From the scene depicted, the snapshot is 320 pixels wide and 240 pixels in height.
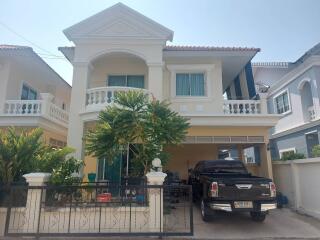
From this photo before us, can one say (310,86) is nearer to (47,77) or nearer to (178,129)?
(178,129)

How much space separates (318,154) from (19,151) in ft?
31.5

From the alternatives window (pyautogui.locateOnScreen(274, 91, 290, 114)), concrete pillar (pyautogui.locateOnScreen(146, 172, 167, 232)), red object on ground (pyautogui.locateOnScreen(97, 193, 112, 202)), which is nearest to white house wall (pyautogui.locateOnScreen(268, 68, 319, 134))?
window (pyautogui.locateOnScreen(274, 91, 290, 114))

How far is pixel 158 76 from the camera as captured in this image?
10406 millimetres

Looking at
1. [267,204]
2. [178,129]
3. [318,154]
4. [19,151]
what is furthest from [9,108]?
[318,154]

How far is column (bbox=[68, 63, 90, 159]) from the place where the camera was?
32.1ft

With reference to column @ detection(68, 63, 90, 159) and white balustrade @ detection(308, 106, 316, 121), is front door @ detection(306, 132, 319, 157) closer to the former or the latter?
white balustrade @ detection(308, 106, 316, 121)

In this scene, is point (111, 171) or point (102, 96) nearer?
point (102, 96)

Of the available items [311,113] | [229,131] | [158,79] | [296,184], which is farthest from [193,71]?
[311,113]

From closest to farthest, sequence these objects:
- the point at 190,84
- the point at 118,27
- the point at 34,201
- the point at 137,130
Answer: the point at 34,201 → the point at 137,130 → the point at 118,27 → the point at 190,84

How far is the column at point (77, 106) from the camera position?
Result: 9.79 metres

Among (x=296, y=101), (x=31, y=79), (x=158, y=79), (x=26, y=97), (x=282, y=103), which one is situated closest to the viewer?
(x=158, y=79)

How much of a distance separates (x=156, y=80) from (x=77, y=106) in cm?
341

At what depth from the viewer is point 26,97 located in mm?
13461

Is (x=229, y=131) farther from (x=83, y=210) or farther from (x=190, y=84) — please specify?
(x=83, y=210)
